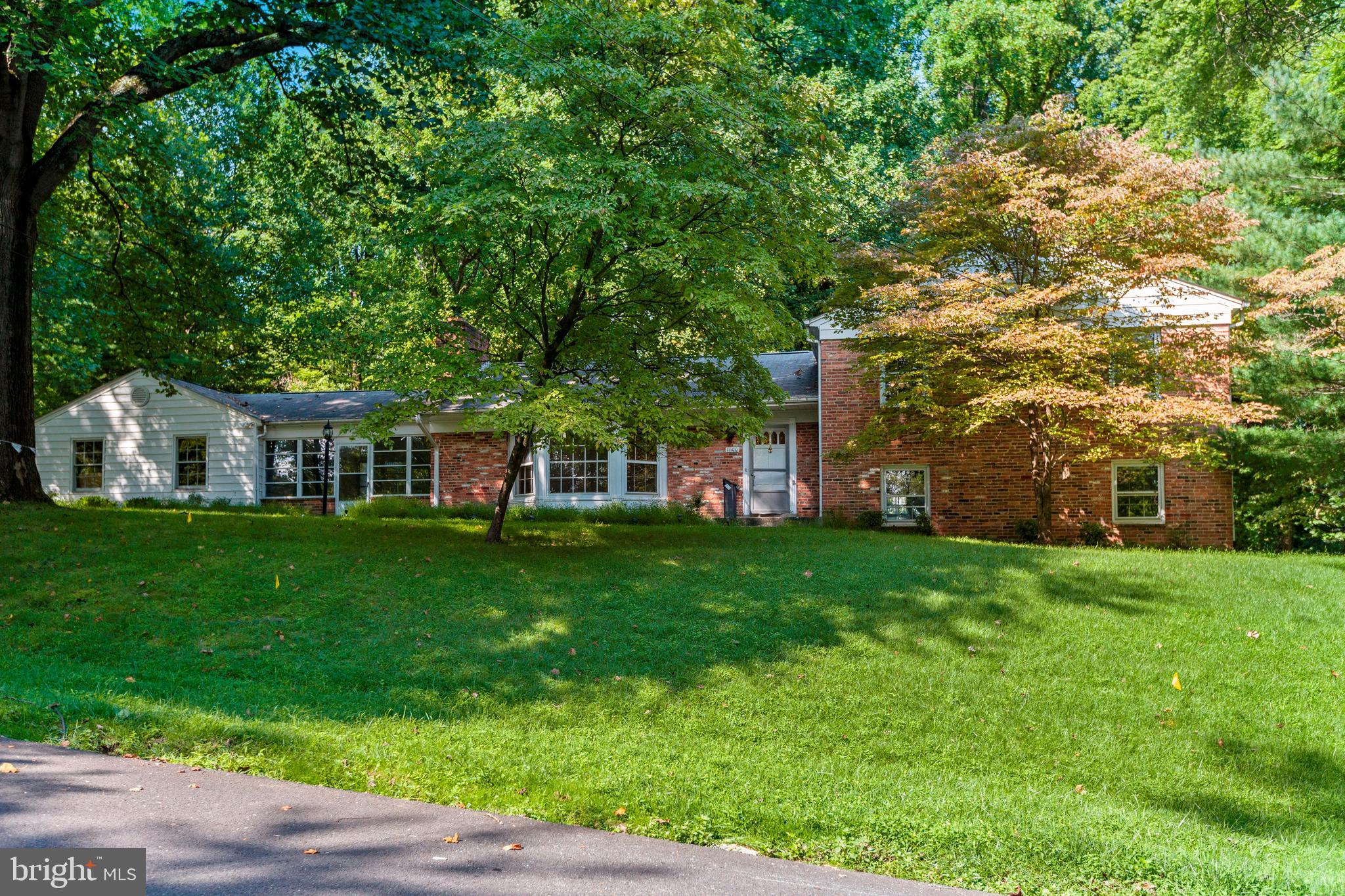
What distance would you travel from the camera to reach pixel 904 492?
18453mm

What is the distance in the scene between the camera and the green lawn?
528cm

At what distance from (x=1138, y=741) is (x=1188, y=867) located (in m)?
2.18

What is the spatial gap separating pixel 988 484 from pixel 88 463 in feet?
71.7

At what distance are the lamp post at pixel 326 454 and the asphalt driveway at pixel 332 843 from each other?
1583cm

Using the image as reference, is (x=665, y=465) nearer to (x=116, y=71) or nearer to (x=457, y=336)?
(x=457, y=336)

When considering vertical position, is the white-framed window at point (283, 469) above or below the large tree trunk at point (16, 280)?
below

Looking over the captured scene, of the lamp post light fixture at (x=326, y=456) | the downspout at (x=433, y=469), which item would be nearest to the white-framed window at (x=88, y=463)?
the lamp post light fixture at (x=326, y=456)

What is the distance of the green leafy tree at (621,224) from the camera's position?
9.99 meters

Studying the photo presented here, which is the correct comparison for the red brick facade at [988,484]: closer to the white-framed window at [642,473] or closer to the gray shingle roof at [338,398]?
the gray shingle roof at [338,398]

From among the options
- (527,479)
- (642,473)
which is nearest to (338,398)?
(527,479)

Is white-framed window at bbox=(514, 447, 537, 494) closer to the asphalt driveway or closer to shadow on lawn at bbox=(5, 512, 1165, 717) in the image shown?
shadow on lawn at bbox=(5, 512, 1165, 717)

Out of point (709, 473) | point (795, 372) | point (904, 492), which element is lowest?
point (904, 492)

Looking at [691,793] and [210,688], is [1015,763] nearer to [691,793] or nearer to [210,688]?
[691,793]

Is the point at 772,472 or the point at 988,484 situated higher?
the point at 772,472
